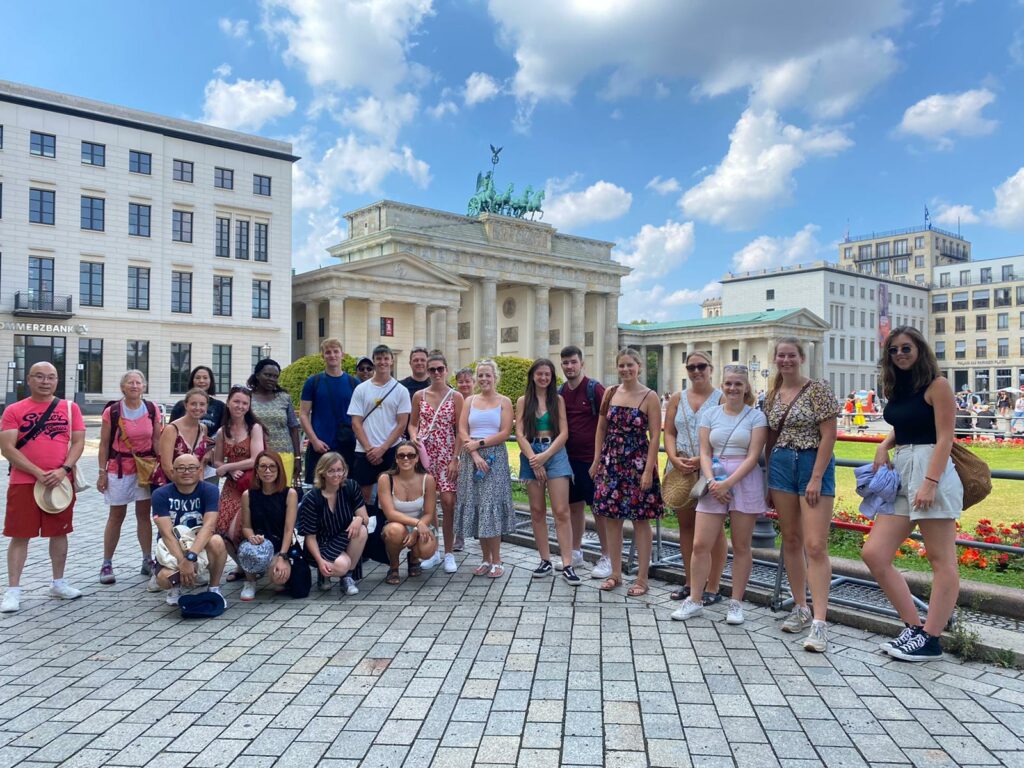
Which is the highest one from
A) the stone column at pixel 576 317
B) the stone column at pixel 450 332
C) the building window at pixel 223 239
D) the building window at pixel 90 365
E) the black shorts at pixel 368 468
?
the building window at pixel 223 239

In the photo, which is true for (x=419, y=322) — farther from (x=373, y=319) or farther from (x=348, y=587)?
(x=348, y=587)

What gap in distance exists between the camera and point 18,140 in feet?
122

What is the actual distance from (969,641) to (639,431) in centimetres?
278

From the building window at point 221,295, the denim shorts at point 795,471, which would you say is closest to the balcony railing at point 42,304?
the building window at point 221,295

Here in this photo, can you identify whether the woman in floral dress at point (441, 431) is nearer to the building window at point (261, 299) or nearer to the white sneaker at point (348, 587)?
the white sneaker at point (348, 587)

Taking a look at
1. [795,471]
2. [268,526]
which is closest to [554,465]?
[795,471]

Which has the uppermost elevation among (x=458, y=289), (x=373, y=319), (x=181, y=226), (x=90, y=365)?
(x=181, y=226)

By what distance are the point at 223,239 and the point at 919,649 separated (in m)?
44.8

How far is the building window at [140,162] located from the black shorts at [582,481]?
41715mm

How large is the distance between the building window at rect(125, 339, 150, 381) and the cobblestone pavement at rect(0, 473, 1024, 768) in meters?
38.7

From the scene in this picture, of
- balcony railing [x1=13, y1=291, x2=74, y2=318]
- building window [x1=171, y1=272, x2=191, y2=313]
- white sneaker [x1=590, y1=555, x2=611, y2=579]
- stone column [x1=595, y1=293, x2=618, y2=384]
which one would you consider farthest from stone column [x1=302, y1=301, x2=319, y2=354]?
white sneaker [x1=590, y1=555, x2=611, y2=579]

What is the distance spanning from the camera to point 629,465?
6449 mm

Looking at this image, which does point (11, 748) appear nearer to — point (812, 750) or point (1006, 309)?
point (812, 750)

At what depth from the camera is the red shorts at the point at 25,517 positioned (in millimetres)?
6203
